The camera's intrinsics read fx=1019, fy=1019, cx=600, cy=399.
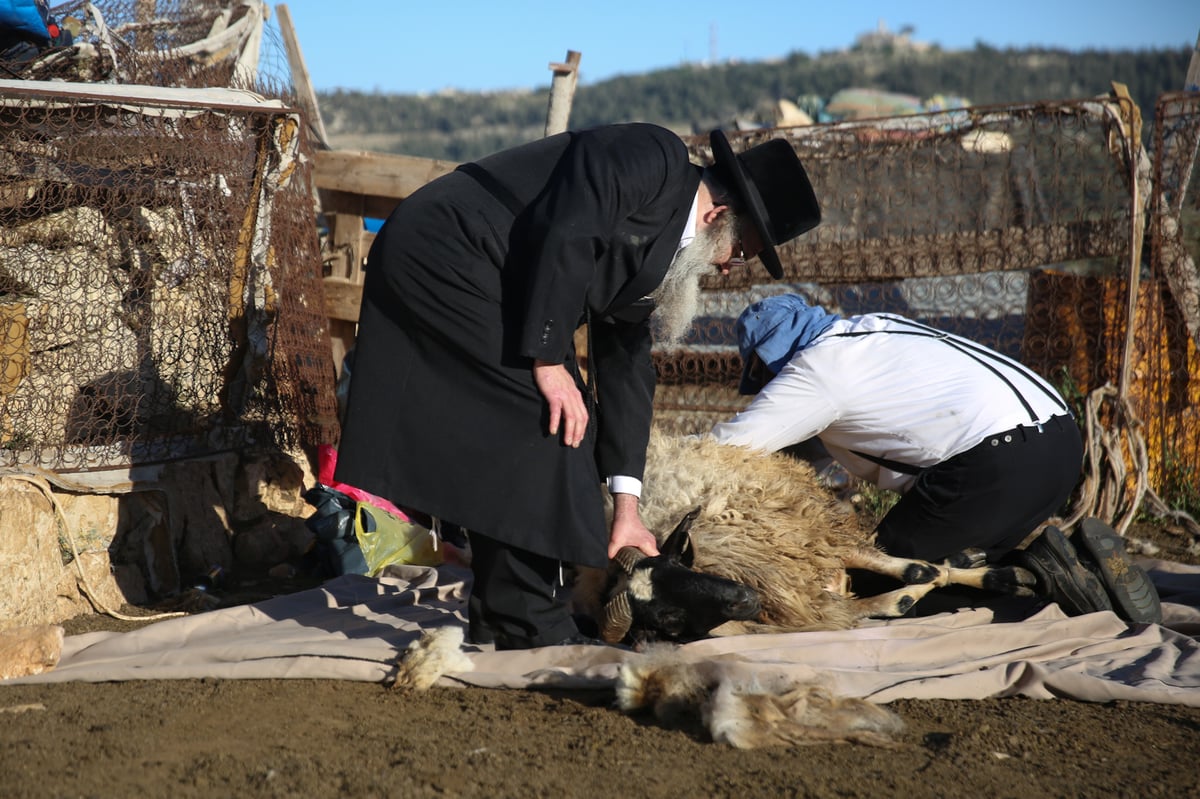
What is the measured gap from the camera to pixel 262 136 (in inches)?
172

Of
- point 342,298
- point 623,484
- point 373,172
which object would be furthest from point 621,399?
point 373,172

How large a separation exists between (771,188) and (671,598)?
4.26ft

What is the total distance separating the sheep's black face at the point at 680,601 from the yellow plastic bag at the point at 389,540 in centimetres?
150

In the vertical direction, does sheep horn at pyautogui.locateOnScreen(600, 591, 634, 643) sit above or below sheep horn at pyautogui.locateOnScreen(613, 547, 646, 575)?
below

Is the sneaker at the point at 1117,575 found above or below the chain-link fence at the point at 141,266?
below

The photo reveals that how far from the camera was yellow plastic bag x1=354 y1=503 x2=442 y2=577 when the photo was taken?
4.55 m

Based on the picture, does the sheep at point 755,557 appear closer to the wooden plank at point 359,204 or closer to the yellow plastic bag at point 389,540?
the yellow plastic bag at point 389,540

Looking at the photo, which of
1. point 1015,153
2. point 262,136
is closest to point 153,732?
point 262,136

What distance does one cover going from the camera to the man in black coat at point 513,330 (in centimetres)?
290

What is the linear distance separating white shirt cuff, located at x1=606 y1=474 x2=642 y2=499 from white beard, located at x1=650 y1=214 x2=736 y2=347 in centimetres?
55

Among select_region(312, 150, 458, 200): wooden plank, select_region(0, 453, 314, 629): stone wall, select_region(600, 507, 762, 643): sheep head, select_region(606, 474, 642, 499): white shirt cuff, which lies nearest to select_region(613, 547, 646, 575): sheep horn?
select_region(600, 507, 762, 643): sheep head

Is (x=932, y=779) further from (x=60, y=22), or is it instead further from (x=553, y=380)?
(x=60, y=22)

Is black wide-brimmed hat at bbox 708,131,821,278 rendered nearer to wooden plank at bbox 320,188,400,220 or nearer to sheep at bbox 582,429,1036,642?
sheep at bbox 582,429,1036,642

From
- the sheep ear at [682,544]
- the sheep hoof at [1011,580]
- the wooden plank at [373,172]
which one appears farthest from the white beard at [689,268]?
the wooden plank at [373,172]
